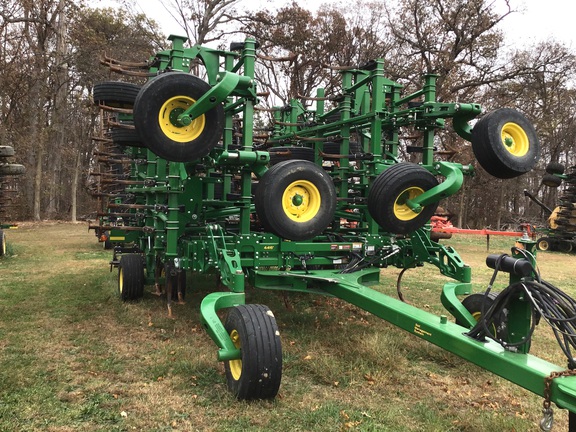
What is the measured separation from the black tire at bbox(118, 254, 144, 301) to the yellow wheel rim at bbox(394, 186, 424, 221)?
156 inches

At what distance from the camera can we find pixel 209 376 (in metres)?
4.32

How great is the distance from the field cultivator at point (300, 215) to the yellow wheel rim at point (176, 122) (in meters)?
0.01

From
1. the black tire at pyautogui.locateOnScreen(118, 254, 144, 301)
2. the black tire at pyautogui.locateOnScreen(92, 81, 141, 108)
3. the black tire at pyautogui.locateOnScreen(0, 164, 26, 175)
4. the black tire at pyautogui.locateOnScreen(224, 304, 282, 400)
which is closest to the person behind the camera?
the black tire at pyautogui.locateOnScreen(224, 304, 282, 400)

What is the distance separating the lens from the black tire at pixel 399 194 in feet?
16.6

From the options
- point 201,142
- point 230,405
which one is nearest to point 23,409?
point 230,405

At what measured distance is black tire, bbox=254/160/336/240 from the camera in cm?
471

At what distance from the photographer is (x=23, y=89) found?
74.1 feet

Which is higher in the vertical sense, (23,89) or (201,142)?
(23,89)

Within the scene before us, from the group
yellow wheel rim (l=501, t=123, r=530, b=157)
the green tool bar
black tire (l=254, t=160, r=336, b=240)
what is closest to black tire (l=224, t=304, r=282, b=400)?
the green tool bar

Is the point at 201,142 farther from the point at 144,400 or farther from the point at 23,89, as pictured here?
the point at 23,89

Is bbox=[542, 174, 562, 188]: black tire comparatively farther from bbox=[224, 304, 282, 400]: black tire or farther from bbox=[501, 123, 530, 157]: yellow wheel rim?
bbox=[224, 304, 282, 400]: black tire

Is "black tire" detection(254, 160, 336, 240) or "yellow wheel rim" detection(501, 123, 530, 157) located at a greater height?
"yellow wheel rim" detection(501, 123, 530, 157)

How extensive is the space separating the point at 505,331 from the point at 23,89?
24663mm

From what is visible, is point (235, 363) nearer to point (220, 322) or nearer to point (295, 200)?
point (220, 322)
